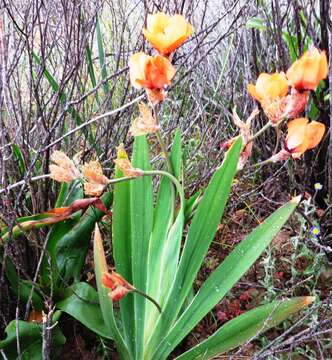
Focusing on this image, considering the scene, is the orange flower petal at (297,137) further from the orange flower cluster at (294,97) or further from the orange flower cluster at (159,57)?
the orange flower cluster at (159,57)

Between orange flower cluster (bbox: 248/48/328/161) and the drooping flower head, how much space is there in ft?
0.61

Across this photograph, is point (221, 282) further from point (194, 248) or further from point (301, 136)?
point (301, 136)

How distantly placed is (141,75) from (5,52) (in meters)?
0.49

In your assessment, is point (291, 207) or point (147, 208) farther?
point (147, 208)

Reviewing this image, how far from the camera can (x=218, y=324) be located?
1.59m

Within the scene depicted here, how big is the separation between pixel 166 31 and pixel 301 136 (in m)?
0.33

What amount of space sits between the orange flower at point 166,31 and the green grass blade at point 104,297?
0.43 m

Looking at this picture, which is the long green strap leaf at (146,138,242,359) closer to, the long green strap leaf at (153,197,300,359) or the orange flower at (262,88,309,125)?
the long green strap leaf at (153,197,300,359)

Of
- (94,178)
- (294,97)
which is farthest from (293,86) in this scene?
(94,178)

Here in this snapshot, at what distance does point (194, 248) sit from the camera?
1.23m

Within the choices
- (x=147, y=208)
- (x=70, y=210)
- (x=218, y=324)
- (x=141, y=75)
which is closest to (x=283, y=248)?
(x=218, y=324)

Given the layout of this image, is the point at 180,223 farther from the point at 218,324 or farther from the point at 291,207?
the point at 218,324

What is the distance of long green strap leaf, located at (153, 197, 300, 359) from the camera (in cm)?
119

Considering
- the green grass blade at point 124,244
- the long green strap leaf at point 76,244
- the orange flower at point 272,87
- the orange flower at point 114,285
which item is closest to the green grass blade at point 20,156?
→ the long green strap leaf at point 76,244
